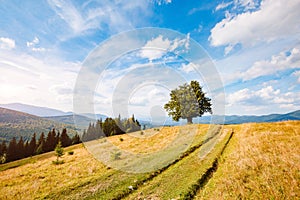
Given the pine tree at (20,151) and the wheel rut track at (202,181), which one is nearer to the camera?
the wheel rut track at (202,181)

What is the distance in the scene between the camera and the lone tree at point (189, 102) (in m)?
43.3

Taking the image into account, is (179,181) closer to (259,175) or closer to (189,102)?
(259,175)

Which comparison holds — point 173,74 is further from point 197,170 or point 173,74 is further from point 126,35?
point 197,170

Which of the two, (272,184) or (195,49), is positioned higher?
(195,49)

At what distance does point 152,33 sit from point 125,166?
15191mm

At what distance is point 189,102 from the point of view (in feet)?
143

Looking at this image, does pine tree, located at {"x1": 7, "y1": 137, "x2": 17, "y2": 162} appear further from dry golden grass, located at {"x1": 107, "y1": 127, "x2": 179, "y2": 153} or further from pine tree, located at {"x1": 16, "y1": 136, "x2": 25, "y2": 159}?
dry golden grass, located at {"x1": 107, "y1": 127, "x2": 179, "y2": 153}

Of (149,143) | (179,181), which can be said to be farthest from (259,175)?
(149,143)

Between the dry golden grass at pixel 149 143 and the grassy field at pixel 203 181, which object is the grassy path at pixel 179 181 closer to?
the grassy field at pixel 203 181

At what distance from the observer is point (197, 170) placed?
13.5 metres

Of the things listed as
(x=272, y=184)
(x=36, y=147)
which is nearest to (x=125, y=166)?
(x=272, y=184)

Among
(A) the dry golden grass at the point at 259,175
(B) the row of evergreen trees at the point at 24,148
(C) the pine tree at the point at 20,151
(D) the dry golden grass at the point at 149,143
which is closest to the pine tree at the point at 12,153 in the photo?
(B) the row of evergreen trees at the point at 24,148

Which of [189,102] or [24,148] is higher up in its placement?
[189,102]

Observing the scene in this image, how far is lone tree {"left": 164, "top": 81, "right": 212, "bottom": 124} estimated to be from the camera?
1705 inches
